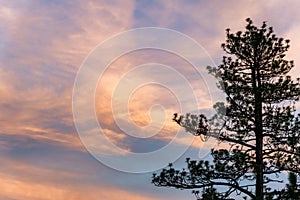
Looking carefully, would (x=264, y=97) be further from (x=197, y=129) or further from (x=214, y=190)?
(x=214, y=190)

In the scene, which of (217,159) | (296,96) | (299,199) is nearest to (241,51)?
(296,96)

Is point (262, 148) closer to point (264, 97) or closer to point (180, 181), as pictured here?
point (264, 97)

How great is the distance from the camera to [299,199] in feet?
81.4

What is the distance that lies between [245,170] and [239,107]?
3.31m

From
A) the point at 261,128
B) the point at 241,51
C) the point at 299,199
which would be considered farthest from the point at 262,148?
the point at 241,51

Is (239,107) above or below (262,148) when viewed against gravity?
above

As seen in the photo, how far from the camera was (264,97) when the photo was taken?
26734 millimetres

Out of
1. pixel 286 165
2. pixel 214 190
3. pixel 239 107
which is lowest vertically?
pixel 214 190

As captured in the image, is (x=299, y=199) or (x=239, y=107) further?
(x=239, y=107)

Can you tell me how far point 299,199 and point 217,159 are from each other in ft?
13.9

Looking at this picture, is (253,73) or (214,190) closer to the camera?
(214,190)

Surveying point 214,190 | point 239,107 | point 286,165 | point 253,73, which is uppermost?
point 253,73

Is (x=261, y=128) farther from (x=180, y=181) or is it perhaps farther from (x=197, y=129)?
(x=180, y=181)

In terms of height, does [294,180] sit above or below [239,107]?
below
